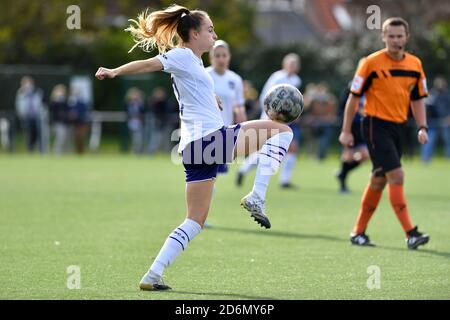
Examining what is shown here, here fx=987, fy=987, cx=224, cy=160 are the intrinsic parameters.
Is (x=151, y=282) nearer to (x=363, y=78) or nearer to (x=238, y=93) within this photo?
(x=363, y=78)

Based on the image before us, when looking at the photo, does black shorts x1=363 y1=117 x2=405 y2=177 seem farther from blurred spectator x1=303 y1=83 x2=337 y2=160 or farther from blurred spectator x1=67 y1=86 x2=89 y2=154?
blurred spectator x1=67 y1=86 x2=89 y2=154

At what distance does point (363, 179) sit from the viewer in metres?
20.8

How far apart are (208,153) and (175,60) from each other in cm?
73

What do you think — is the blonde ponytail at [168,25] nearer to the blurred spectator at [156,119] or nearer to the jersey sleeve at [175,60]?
the jersey sleeve at [175,60]

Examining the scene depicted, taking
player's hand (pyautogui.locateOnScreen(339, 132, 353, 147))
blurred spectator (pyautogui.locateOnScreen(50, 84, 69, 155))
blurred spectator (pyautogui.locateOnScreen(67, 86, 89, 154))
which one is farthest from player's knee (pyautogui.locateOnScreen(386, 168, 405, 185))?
blurred spectator (pyautogui.locateOnScreen(67, 86, 89, 154))

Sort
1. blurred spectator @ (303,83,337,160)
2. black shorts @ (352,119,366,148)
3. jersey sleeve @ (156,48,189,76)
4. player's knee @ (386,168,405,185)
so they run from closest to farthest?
1. jersey sleeve @ (156,48,189,76)
2. player's knee @ (386,168,405,185)
3. black shorts @ (352,119,366,148)
4. blurred spectator @ (303,83,337,160)

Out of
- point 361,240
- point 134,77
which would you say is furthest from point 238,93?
point 134,77

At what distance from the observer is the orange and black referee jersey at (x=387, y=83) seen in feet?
32.7

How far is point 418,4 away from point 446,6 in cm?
171

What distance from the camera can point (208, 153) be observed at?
7324mm

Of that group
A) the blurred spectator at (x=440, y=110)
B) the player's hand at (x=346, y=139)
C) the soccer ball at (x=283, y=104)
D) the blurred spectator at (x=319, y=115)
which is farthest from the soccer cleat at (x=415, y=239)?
the blurred spectator at (x=319, y=115)

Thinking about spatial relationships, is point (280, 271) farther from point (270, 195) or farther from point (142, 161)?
point (142, 161)

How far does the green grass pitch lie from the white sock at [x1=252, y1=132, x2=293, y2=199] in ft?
2.57

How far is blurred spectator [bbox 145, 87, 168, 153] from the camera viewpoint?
30531 millimetres
